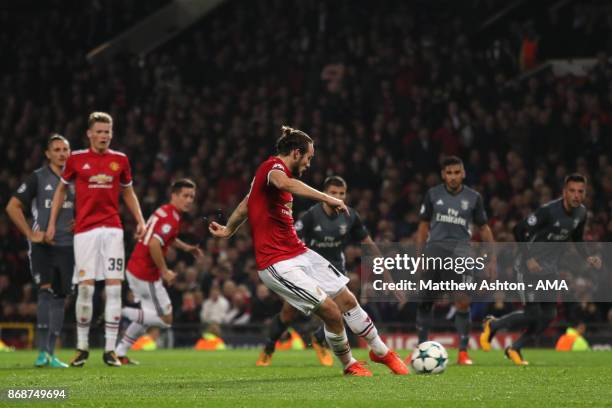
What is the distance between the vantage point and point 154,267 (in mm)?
13258

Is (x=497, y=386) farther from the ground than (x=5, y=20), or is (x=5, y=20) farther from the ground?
(x=5, y=20)

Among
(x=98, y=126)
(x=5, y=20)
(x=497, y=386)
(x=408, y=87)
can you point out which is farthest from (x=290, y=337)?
(x=5, y=20)

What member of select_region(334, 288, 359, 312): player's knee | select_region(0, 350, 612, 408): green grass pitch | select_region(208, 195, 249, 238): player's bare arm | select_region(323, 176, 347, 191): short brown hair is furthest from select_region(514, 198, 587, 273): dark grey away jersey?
select_region(208, 195, 249, 238): player's bare arm

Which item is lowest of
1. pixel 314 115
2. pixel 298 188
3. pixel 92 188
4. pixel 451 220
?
pixel 298 188

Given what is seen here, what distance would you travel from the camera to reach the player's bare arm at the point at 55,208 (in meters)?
11.0

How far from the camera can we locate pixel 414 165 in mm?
20594

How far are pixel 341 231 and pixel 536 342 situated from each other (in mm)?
6922

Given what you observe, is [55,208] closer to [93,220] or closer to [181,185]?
[93,220]

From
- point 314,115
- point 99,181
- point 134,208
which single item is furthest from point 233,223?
point 314,115

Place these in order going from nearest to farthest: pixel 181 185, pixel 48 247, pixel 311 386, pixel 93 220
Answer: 1. pixel 311 386
2. pixel 93 220
3. pixel 48 247
4. pixel 181 185

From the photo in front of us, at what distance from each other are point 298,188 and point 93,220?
3.43 metres

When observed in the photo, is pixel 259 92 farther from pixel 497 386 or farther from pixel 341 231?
pixel 497 386

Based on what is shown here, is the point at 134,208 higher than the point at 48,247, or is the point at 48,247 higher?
the point at 134,208

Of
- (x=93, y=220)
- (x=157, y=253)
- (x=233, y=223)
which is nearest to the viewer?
(x=233, y=223)
